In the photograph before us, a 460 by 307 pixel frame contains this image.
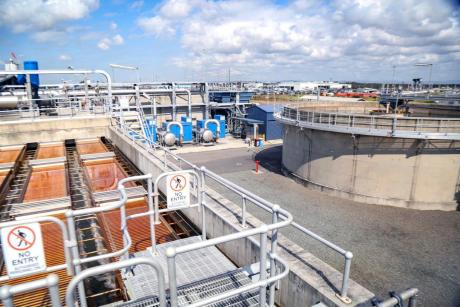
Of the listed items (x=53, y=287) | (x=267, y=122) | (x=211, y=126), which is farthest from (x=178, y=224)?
(x=267, y=122)

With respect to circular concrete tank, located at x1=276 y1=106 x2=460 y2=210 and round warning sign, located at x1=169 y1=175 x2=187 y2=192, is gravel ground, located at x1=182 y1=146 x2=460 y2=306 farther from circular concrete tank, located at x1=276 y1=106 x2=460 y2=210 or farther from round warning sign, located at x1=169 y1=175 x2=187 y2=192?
round warning sign, located at x1=169 y1=175 x2=187 y2=192

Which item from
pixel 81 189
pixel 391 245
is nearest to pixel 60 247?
pixel 81 189

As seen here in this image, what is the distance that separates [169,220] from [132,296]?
11.1 feet

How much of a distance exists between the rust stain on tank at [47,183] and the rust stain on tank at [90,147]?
2207 mm

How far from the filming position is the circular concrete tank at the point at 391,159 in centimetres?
1370

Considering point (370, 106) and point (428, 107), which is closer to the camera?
point (428, 107)

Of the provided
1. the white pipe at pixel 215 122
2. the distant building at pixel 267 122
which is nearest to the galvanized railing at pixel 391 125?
the distant building at pixel 267 122

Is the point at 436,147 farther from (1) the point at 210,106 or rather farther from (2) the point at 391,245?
(1) the point at 210,106

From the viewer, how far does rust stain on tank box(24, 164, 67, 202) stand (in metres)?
7.84

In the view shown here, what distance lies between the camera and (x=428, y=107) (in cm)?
2278

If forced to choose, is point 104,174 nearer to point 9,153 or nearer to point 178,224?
point 178,224

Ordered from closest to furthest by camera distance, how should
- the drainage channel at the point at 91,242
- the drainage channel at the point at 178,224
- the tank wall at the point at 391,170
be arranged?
1. the drainage channel at the point at 91,242
2. the drainage channel at the point at 178,224
3. the tank wall at the point at 391,170

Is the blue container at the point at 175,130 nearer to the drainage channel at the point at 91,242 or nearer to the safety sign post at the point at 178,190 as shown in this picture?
the drainage channel at the point at 91,242

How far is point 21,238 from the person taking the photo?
130 inches
